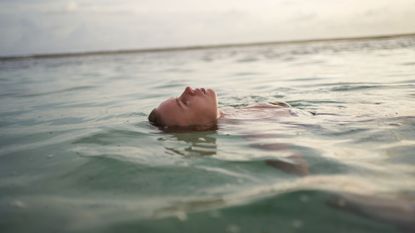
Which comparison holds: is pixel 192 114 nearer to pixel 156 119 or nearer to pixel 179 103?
pixel 179 103

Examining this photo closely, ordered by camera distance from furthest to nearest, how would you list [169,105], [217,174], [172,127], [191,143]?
[169,105]
[172,127]
[191,143]
[217,174]

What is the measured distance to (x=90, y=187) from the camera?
2887mm

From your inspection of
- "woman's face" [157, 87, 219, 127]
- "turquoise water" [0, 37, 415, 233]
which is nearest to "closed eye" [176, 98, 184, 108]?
"woman's face" [157, 87, 219, 127]

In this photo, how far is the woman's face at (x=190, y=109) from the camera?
488 cm

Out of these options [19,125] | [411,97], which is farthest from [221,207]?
[411,97]

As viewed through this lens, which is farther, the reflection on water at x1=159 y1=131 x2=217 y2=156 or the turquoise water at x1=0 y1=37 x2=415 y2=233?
the reflection on water at x1=159 y1=131 x2=217 y2=156

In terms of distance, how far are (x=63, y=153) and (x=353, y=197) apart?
109 inches

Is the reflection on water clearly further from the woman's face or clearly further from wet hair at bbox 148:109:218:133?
the woman's face

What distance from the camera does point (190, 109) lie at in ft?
16.0

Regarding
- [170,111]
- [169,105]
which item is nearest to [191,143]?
[170,111]

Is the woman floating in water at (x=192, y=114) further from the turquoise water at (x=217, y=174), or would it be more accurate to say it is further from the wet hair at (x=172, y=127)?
the turquoise water at (x=217, y=174)

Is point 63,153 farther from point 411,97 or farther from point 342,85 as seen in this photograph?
point 342,85

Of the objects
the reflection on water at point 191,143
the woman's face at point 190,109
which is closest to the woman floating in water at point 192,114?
the woman's face at point 190,109

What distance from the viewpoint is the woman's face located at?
488cm
